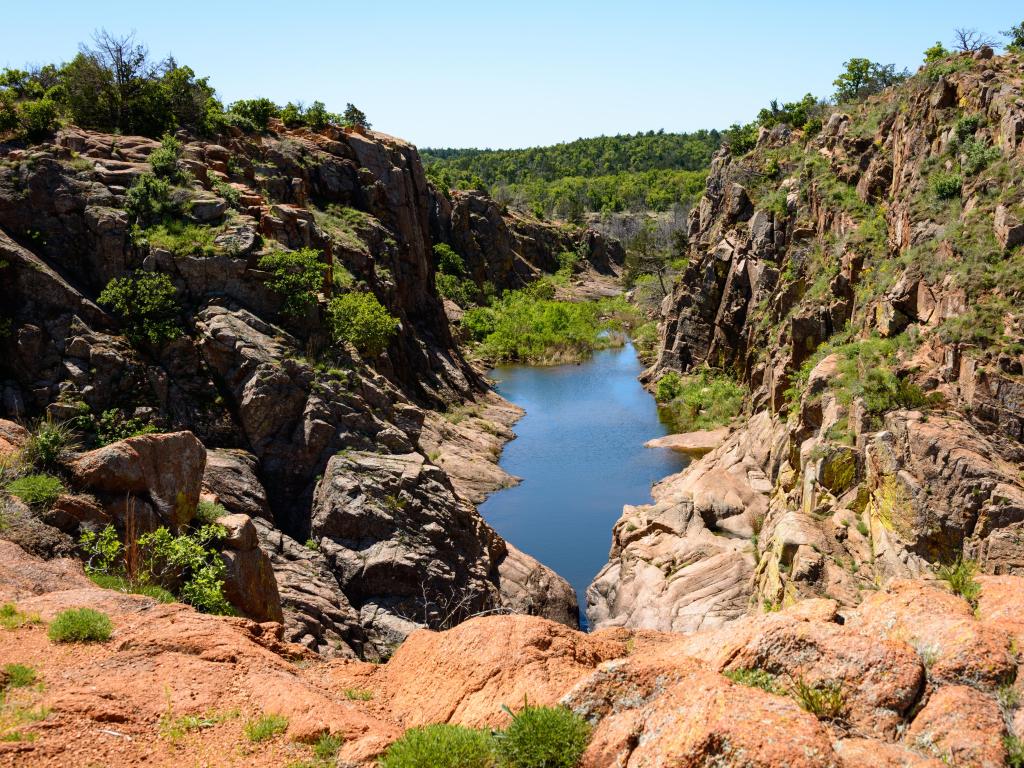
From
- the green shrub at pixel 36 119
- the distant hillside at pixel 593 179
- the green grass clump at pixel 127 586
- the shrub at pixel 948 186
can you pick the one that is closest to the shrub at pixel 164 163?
the green shrub at pixel 36 119

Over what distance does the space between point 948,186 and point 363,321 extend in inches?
1139

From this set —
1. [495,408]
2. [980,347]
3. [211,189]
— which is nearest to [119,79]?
[211,189]

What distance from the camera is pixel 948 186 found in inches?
1291

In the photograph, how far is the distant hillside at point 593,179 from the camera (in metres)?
142

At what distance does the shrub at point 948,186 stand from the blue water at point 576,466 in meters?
21.3

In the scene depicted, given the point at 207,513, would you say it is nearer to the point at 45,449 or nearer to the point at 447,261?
the point at 45,449

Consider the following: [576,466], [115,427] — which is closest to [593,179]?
[576,466]

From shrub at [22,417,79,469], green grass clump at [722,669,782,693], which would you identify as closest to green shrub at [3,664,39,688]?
shrub at [22,417,79,469]

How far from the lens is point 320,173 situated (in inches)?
2256

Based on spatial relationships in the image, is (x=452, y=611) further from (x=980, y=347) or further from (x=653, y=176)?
(x=653, y=176)

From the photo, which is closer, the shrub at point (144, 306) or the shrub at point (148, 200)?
the shrub at point (144, 306)

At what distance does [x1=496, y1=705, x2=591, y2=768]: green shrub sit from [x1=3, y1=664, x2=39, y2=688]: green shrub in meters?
6.11

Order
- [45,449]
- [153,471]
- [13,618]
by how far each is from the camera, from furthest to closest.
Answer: [153,471] → [45,449] → [13,618]

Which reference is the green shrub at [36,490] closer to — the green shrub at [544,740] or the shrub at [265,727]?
the shrub at [265,727]
